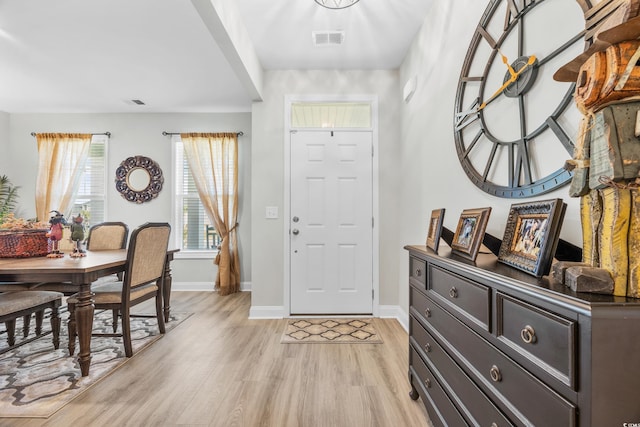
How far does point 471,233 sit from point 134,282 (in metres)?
2.49

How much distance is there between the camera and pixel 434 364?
1.47 meters

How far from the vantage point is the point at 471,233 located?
133cm

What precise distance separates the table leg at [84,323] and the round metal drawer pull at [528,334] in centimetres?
252

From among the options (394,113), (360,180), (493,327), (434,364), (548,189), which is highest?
(394,113)

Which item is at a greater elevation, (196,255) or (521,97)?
(521,97)

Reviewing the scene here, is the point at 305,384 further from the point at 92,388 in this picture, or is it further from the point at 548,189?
the point at 548,189

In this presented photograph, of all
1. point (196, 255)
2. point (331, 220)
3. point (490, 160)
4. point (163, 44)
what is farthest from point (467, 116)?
point (196, 255)

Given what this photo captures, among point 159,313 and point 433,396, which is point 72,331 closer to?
point 159,313

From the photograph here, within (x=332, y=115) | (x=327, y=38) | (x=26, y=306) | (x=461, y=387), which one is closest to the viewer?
(x=461, y=387)

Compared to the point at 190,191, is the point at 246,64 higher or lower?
higher

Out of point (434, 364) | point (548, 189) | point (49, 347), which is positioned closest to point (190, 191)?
point (49, 347)

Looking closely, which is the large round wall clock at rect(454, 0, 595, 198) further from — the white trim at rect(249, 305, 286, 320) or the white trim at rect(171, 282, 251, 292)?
the white trim at rect(171, 282, 251, 292)

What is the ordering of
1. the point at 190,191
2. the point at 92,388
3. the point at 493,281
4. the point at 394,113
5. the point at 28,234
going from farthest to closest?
the point at 190,191
the point at 394,113
the point at 28,234
the point at 92,388
the point at 493,281

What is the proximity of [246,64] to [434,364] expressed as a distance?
8.73 ft
